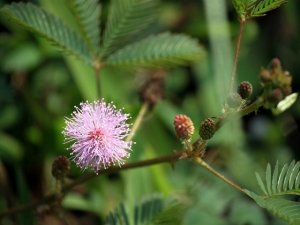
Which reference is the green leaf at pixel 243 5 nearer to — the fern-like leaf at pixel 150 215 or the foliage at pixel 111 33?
the foliage at pixel 111 33

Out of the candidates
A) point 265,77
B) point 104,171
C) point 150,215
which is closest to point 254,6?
point 265,77

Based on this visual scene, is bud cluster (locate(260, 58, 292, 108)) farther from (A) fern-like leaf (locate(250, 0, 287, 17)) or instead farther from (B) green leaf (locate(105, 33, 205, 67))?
(B) green leaf (locate(105, 33, 205, 67))

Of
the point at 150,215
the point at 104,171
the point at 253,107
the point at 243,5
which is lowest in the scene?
the point at 150,215

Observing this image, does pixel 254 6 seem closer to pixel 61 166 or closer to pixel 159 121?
pixel 61 166

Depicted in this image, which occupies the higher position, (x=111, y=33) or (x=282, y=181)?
(x=111, y=33)

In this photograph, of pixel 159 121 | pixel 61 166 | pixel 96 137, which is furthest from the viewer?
pixel 159 121

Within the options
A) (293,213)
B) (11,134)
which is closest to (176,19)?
(11,134)

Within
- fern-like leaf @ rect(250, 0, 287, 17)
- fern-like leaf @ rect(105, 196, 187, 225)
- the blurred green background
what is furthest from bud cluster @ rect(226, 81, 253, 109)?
the blurred green background
